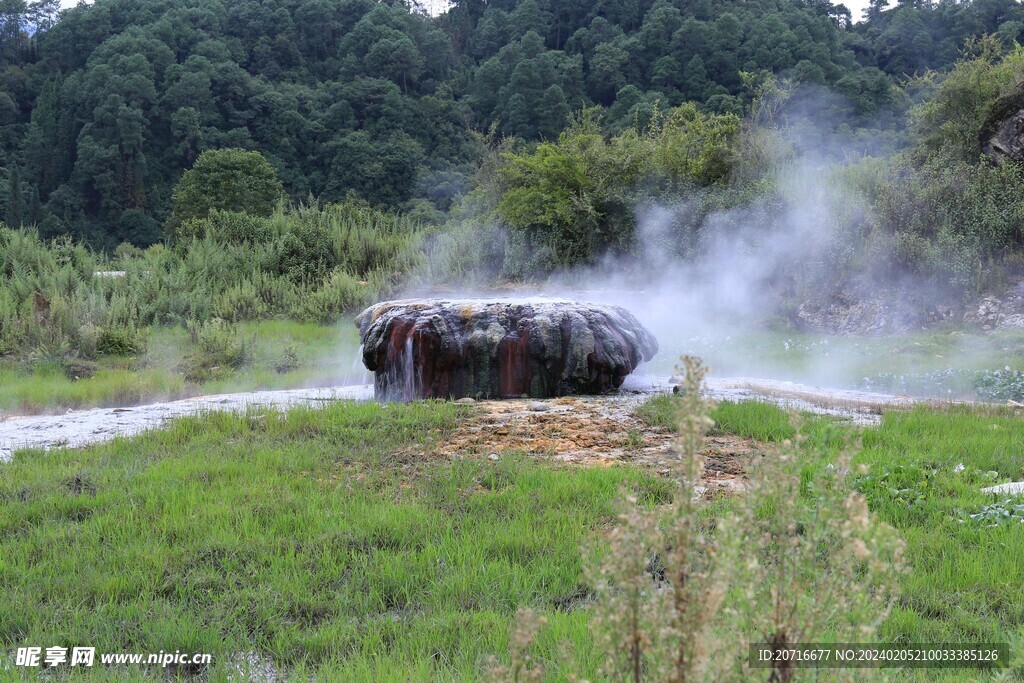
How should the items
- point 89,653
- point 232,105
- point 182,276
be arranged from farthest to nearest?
point 232,105 < point 182,276 < point 89,653

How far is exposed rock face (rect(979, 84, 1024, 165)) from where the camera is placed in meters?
14.1

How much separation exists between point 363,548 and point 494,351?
177 inches

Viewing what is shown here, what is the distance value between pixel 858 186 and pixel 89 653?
1561 cm

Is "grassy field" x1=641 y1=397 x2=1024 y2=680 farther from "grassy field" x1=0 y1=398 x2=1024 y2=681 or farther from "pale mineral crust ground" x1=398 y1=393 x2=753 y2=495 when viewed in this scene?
"pale mineral crust ground" x1=398 y1=393 x2=753 y2=495

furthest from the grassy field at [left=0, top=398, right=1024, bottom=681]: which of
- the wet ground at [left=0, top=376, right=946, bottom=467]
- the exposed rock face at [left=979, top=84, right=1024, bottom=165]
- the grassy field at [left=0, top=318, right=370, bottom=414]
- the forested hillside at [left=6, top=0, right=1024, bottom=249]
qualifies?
the forested hillside at [left=6, top=0, right=1024, bottom=249]

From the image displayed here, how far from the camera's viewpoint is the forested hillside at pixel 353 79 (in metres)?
42.2

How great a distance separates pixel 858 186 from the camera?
50.1 feet

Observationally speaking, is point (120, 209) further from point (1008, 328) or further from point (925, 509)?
point (925, 509)

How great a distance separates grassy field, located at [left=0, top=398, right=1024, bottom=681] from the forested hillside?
32.3m

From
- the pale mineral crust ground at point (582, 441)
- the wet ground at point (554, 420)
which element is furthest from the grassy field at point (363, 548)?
the wet ground at point (554, 420)

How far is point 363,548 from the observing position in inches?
146

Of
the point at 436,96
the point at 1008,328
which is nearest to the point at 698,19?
the point at 436,96

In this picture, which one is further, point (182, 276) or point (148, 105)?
point (148, 105)

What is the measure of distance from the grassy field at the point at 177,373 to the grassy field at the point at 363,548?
3.98m
